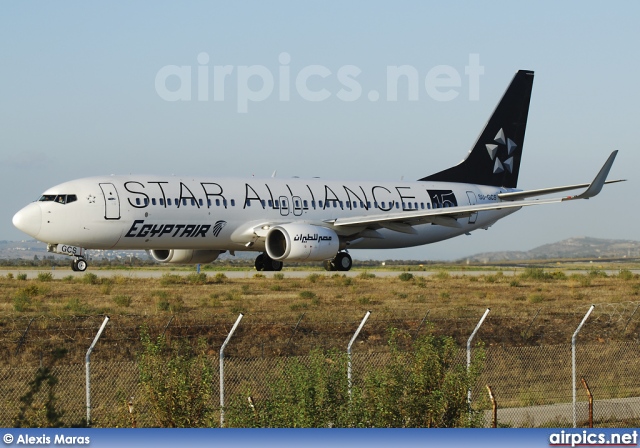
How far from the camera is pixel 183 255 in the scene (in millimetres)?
37125

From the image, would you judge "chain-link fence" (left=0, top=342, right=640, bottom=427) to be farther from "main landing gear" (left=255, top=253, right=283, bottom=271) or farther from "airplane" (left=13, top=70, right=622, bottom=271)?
"main landing gear" (left=255, top=253, right=283, bottom=271)

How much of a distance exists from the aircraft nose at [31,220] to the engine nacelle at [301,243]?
8.00 m

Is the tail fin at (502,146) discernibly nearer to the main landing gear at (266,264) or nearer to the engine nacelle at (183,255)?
the main landing gear at (266,264)

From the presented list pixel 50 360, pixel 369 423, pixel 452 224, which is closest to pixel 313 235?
pixel 452 224

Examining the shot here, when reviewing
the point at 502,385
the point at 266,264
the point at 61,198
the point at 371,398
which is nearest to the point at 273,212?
the point at 266,264

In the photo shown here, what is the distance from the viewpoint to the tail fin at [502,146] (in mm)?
44625

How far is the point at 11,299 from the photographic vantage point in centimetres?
2733

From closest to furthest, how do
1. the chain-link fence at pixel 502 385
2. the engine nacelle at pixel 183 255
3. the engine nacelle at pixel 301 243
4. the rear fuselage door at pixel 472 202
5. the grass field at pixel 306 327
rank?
the chain-link fence at pixel 502 385, the grass field at pixel 306 327, the engine nacelle at pixel 301 243, the engine nacelle at pixel 183 255, the rear fuselage door at pixel 472 202

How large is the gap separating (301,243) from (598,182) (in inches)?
403

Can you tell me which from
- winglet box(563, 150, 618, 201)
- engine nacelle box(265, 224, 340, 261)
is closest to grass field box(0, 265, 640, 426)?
engine nacelle box(265, 224, 340, 261)

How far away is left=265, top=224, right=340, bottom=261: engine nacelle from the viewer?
34469 mm

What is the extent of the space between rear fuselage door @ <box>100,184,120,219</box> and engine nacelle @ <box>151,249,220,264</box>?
497cm

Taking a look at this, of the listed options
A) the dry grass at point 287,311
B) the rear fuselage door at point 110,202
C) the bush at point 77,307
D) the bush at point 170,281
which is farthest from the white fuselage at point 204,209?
the bush at point 77,307

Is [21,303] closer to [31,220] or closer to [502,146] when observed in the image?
[31,220]
